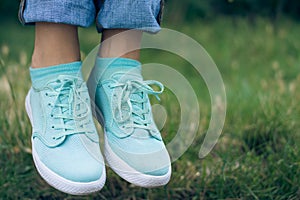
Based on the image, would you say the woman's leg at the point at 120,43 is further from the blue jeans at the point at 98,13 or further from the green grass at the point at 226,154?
the green grass at the point at 226,154

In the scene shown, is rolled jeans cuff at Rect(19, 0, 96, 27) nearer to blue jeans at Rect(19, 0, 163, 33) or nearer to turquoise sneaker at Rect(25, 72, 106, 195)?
blue jeans at Rect(19, 0, 163, 33)

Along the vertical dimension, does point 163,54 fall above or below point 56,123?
below

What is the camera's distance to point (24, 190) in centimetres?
148

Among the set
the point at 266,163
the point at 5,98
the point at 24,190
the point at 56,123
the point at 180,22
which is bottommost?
the point at 180,22

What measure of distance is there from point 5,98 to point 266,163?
96 centimetres

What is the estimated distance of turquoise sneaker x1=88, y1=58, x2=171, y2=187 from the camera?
122 centimetres

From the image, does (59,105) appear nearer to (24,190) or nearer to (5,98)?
(24,190)

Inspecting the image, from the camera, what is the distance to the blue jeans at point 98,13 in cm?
121

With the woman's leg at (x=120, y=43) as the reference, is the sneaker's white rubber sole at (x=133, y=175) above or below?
below

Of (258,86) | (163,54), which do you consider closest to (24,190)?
(258,86)

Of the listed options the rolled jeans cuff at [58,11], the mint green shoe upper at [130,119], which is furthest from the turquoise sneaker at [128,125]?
the rolled jeans cuff at [58,11]

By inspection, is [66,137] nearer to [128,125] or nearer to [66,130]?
[66,130]

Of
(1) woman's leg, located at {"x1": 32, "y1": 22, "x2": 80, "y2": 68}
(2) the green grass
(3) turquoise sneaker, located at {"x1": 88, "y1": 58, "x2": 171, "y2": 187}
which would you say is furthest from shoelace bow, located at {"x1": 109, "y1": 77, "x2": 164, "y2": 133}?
(2) the green grass

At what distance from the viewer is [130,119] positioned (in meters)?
1.27
